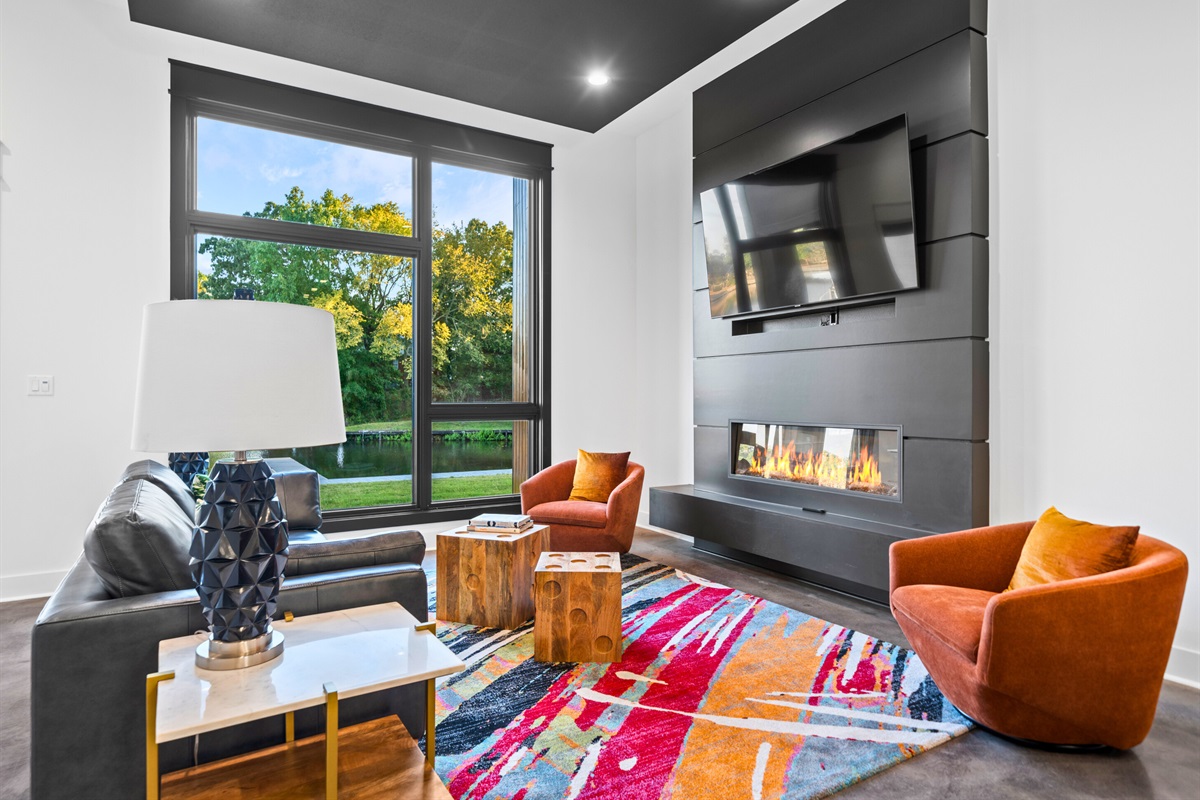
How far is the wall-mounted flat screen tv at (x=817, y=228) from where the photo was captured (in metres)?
3.27

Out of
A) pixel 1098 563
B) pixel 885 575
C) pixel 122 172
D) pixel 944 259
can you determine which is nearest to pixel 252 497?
pixel 1098 563

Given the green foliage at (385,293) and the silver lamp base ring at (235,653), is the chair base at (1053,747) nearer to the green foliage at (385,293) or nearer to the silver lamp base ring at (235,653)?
the silver lamp base ring at (235,653)

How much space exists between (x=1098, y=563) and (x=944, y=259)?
1617mm

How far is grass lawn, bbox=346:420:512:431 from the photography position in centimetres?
475

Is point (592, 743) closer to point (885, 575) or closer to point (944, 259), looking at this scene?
point (885, 575)

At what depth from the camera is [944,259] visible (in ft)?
10.3

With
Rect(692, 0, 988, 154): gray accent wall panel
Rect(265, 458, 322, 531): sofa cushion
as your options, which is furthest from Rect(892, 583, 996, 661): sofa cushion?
Rect(265, 458, 322, 531): sofa cushion

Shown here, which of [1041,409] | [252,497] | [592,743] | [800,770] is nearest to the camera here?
[252,497]

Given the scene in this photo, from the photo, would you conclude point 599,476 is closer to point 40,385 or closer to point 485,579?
point 485,579

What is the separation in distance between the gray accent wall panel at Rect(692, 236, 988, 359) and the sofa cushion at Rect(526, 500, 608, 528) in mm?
1541

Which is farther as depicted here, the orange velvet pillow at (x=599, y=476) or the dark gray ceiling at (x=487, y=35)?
the orange velvet pillow at (x=599, y=476)

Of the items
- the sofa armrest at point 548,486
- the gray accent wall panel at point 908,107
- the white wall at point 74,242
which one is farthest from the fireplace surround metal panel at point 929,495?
the white wall at point 74,242

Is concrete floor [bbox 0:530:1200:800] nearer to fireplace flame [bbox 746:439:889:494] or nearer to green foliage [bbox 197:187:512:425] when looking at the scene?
fireplace flame [bbox 746:439:889:494]

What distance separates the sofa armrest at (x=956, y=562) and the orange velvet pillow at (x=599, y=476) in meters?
2.21
